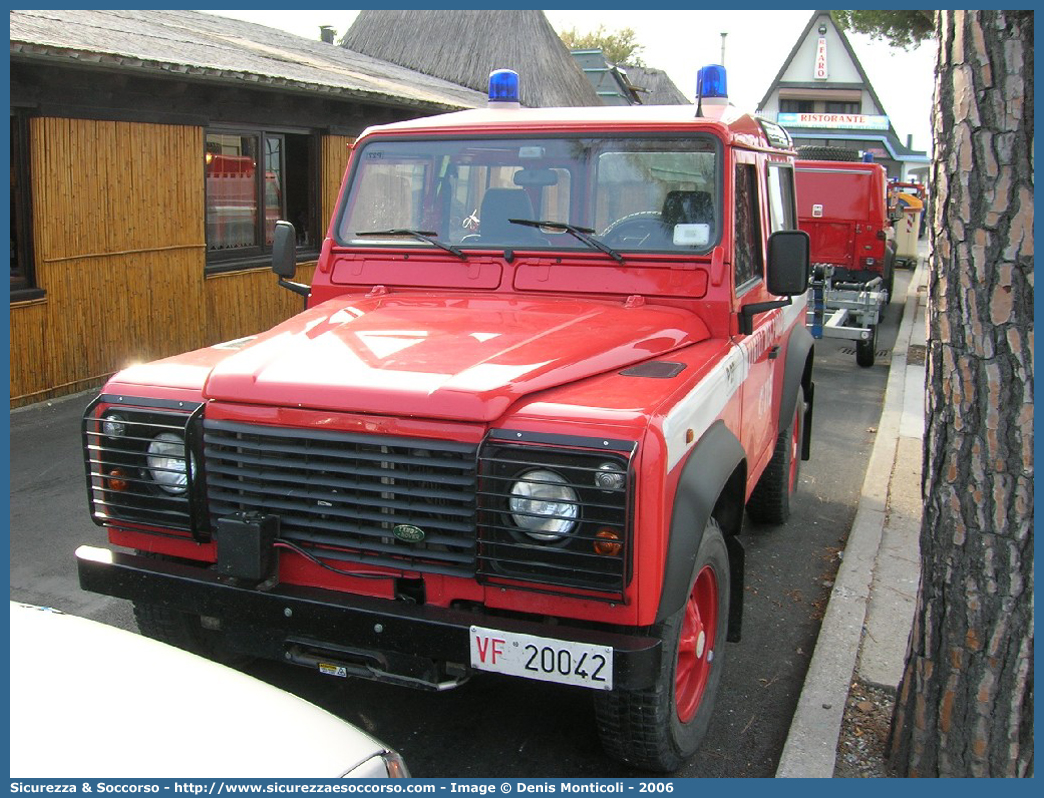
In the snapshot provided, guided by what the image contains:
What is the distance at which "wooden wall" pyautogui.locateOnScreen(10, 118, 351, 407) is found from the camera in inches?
329

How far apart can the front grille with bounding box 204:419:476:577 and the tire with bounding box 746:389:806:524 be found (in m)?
2.99

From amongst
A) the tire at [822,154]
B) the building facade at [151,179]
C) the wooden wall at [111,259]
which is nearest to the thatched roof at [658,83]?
the tire at [822,154]

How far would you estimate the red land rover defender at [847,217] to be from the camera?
13.8 metres

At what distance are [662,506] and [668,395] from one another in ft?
1.41

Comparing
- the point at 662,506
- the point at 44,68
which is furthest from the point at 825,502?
the point at 44,68

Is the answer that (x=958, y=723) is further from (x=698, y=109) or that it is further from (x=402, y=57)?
(x=402, y=57)

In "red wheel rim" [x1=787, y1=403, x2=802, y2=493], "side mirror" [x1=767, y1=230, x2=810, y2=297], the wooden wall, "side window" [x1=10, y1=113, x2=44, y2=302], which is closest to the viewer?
"side mirror" [x1=767, y1=230, x2=810, y2=297]

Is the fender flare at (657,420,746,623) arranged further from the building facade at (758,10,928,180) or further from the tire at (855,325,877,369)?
the building facade at (758,10,928,180)

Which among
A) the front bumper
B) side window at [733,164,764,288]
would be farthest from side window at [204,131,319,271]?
the front bumper

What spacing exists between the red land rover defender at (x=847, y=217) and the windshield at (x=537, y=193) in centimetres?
976

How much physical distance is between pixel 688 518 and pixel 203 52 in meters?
8.75

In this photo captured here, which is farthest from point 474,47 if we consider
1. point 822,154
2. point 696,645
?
point 696,645
